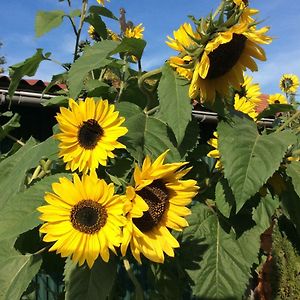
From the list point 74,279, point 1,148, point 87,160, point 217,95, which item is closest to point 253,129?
point 217,95

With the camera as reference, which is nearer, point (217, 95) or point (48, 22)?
point (217, 95)

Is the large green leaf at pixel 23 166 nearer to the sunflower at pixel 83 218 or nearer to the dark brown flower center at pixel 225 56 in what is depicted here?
the sunflower at pixel 83 218

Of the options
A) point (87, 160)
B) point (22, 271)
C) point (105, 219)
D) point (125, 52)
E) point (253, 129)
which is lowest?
point (22, 271)

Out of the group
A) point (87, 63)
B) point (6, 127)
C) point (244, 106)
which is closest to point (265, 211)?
point (87, 63)

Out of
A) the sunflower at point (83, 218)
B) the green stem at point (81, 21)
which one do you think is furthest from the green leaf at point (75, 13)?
the sunflower at point (83, 218)

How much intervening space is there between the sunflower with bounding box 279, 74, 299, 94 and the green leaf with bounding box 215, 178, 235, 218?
14.0 feet

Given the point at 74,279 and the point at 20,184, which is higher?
the point at 20,184

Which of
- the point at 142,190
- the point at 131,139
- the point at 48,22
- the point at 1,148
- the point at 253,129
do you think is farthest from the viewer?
the point at 1,148

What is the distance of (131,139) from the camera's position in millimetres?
1196

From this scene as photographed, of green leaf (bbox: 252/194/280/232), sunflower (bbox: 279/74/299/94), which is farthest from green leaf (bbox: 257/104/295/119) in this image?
sunflower (bbox: 279/74/299/94)

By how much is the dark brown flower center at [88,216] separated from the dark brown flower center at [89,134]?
0.45 ft

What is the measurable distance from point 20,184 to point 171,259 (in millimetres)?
390

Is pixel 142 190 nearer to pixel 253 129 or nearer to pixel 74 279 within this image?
pixel 74 279

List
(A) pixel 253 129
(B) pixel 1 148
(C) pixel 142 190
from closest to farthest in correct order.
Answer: (C) pixel 142 190 → (A) pixel 253 129 → (B) pixel 1 148
